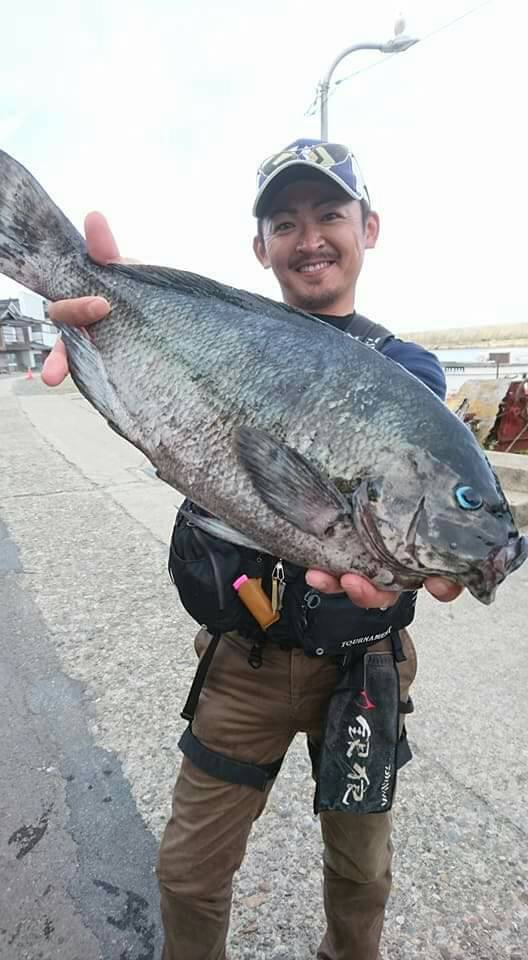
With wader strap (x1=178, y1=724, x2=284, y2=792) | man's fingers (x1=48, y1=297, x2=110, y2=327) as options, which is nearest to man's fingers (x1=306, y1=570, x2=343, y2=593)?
wader strap (x1=178, y1=724, x2=284, y2=792)

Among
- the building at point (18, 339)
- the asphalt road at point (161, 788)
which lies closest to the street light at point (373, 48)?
the asphalt road at point (161, 788)

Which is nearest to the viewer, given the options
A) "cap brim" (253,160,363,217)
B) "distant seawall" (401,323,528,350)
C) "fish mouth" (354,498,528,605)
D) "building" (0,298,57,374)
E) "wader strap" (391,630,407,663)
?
"fish mouth" (354,498,528,605)

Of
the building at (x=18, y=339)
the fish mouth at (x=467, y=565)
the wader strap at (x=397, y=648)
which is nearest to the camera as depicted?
the fish mouth at (x=467, y=565)

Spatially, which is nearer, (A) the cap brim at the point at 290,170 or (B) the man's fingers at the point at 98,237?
(B) the man's fingers at the point at 98,237

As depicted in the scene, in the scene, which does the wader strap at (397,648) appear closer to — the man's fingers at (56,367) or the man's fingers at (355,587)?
the man's fingers at (355,587)

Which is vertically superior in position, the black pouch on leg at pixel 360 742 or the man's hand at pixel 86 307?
the man's hand at pixel 86 307

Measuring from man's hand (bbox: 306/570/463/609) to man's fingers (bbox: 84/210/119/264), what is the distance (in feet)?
3.73

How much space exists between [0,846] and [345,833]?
144 centimetres

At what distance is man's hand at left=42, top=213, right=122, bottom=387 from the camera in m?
1.75

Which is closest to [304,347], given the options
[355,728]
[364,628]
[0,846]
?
[364,628]

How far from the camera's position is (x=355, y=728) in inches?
71.5

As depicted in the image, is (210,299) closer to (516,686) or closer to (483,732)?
(483,732)

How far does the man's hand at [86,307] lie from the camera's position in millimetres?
1751

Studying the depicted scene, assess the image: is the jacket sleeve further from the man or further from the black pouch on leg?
the black pouch on leg
